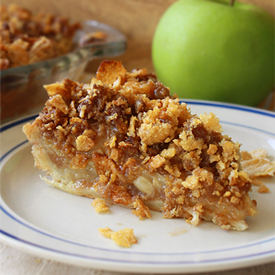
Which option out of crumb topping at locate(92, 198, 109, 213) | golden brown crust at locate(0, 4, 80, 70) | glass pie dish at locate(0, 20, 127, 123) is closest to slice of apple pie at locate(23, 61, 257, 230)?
crumb topping at locate(92, 198, 109, 213)

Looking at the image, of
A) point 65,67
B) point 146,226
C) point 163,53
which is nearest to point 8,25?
point 65,67

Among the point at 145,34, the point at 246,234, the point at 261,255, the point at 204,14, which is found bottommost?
the point at 145,34

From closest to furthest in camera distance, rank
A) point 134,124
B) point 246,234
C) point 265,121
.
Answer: point 246,234
point 134,124
point 265,121

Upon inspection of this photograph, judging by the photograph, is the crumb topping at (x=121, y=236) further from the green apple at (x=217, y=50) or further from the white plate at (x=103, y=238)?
the green apple at (x=217, y=50)

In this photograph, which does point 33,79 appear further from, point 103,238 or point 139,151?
point 103,238

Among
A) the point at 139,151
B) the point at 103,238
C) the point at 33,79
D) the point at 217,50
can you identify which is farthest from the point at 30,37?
the point at 103,238

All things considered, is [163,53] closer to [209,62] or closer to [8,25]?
[209,62]
